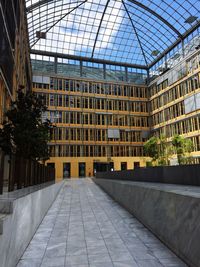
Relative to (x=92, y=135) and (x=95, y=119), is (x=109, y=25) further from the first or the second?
(x=92, y=135)

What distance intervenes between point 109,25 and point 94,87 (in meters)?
14.4

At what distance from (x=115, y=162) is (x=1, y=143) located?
149 ft

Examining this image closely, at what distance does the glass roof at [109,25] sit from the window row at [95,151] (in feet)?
70.5

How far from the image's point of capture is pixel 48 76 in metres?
56.0

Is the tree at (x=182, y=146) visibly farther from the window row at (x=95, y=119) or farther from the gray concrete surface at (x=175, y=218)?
the gray concrete surface at (x=175, y=218)

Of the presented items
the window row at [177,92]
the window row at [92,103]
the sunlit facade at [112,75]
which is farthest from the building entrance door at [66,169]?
the window row at [177,92]

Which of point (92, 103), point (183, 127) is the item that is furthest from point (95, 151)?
point (183, 127)

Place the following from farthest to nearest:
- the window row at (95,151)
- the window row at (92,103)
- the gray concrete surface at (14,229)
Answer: the window row at (92,103)
the window row at (95,151)
the gray concrete surface at (14,229)

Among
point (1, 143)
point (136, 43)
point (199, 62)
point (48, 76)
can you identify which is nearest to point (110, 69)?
point (136, 43)

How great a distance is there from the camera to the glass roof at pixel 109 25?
45.6 metres

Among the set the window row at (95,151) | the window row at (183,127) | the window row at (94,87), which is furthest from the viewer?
the window row at (94,87)

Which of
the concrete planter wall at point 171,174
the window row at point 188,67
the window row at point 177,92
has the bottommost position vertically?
the concrete planter wall at point 171,174

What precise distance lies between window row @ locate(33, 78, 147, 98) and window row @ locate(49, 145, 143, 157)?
43.5 ft

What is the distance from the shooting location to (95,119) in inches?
2298
